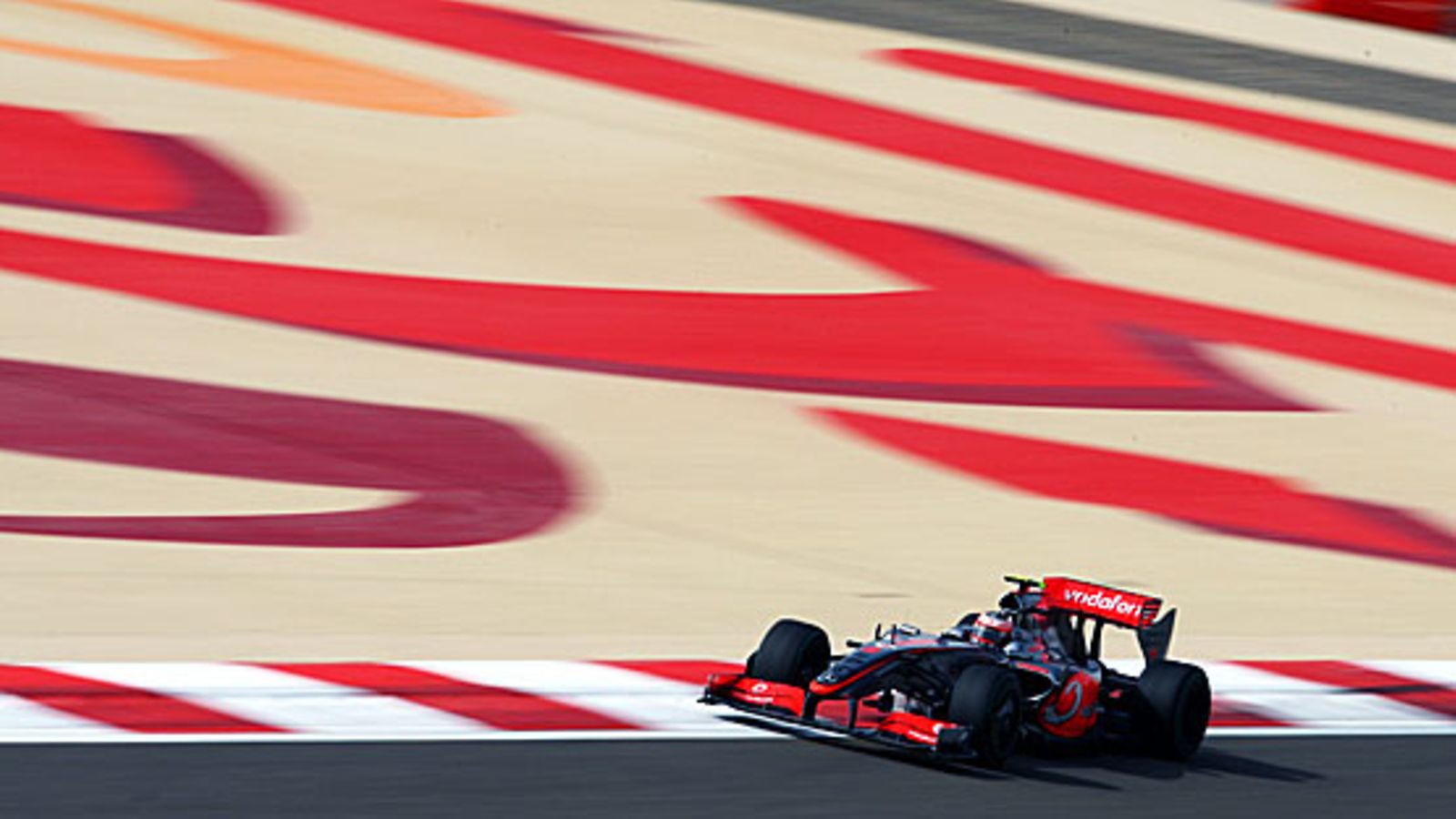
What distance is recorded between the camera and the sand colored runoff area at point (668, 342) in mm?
10812

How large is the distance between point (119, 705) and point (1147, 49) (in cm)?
1893

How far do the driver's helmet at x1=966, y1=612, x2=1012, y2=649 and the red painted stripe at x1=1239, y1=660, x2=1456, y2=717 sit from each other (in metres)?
2.00

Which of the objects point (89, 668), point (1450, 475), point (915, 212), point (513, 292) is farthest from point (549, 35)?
point (89, 668)

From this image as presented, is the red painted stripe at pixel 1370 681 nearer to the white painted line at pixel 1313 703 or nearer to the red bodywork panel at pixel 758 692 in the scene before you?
the white painted line at pixel 1313 703

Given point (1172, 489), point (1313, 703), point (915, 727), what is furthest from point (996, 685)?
point (1172, 489)

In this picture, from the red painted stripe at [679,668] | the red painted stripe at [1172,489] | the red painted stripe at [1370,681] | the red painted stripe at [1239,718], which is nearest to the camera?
the red painted stripe at [1239,718]

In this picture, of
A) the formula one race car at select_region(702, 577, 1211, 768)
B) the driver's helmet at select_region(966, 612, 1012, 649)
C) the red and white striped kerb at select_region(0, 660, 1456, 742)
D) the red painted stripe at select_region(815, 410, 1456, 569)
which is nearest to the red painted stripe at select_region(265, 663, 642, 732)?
the red and white striped kerb at select_region(0, 660, 1456, 742)

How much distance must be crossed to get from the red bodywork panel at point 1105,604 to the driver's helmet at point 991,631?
0.71 feet

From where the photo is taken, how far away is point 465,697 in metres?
8.57

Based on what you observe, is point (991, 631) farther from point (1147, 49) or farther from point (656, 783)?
point (1147, 49)

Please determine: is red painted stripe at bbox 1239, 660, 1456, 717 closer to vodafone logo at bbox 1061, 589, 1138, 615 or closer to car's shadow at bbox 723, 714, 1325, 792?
car's shadow at bbox 723, 714, 1325, 792

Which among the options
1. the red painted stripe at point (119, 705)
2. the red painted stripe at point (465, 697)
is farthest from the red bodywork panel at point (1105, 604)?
the red painted stripe at point (119, 705)

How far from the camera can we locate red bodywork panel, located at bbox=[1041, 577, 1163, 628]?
8.35 m

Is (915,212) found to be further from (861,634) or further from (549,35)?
(861,634)
